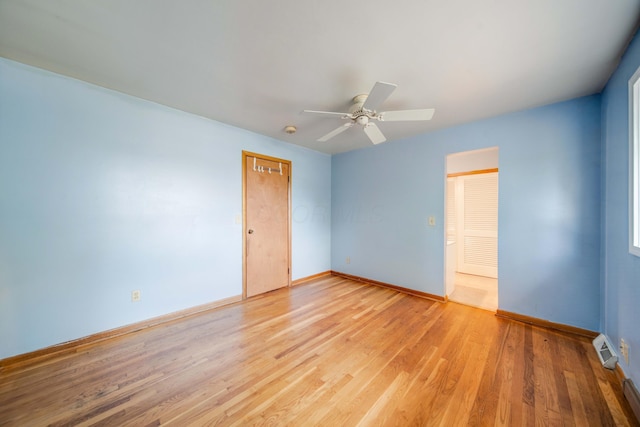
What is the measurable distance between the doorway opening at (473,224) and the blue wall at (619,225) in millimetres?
1502

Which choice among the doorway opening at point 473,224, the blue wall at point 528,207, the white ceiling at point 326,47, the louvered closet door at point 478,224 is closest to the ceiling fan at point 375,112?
the white ceiling at point 326,47

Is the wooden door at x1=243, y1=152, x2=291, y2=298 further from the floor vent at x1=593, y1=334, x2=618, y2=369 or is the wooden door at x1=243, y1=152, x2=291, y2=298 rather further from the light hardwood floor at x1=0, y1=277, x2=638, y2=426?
the floor vent at x1=593, y1=334, x2=618, y2=369

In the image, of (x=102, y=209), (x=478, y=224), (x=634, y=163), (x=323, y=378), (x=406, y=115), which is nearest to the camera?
(x=634, y=163)

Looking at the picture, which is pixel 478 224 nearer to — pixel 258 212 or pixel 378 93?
pixel 378 93

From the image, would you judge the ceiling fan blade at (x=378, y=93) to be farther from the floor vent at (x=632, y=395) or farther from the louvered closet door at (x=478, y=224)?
the louvered closet door at (x=478, y=224)

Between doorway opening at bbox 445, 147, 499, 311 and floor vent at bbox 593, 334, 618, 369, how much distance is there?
51.8 inches

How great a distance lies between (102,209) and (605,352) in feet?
15.7

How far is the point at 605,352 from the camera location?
1.91 metres

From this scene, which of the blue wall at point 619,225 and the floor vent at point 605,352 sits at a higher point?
the blue wall at point 619,225

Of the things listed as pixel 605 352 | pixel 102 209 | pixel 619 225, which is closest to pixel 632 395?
pixel 605 352

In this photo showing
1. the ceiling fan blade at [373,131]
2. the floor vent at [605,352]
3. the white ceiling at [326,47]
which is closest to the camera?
the white ceiling at [326,47]

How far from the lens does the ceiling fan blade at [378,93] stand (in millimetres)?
1536

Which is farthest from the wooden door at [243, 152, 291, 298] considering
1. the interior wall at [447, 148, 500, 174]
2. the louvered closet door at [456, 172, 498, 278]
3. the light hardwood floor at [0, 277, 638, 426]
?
the louvered closet door at [456, 172, 498, 278]

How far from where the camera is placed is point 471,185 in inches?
181
